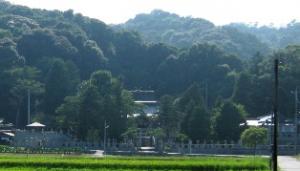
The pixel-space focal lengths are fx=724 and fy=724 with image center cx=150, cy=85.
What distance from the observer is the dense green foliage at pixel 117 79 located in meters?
Answer: 83.9

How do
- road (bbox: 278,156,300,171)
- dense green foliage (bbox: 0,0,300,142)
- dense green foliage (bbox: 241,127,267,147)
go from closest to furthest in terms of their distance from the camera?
road (bbox: 278,156,300,171) < dense green foliage (bbox: 241,127,267,147) < dense green foliage (bbox: 0,0,300,142)

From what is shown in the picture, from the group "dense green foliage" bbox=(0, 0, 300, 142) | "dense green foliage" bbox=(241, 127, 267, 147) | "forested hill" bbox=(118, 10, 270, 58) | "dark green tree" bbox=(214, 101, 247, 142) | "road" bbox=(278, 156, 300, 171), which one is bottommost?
"road" bbox=(278, 156, 300, 171)

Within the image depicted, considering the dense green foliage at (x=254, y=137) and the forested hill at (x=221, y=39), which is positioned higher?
the forested hill at (x=221, y=39)

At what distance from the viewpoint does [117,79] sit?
3627 inches

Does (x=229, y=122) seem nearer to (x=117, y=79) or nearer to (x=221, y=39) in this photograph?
(x=117, y=79)

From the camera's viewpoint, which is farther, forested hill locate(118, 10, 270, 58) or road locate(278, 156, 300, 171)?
forested hill locate(118, 10, 270, 58)

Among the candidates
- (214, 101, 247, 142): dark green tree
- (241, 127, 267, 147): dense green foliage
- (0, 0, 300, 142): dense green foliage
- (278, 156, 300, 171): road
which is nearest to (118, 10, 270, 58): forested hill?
(0, 0, 300, 142): dense green foliage

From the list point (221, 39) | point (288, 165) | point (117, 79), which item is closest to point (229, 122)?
point (117, 79)

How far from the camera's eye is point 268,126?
257ft

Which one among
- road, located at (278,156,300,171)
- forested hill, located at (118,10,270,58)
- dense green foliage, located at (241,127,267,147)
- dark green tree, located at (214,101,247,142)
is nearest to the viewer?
road, located at (278,156,300,171)

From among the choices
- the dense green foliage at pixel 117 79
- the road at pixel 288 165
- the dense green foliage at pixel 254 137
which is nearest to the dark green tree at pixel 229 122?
the dense green foliage at pixel 117 79

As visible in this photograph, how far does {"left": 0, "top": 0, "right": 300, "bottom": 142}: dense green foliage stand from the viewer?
275ft

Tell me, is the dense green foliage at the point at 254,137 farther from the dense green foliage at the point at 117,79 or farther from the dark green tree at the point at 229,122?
the dense green foliage at the point at 117,79

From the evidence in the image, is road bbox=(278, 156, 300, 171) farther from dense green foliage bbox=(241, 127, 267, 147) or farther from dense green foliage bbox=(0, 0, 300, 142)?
dense green foliage bbox=(0, 0, 300, 142)
